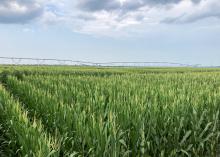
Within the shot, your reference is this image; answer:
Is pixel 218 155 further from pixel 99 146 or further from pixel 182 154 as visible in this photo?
pixel 99 146

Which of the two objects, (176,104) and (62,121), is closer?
(62,121)

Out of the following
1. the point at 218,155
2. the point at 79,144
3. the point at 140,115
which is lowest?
the point at 218,155

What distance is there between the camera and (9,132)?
629cm

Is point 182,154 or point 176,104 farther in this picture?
point 176,104

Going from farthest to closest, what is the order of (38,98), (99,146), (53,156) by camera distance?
(38,98), (99,146), (53,156)

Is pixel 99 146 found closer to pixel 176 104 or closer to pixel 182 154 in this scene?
pixel 182 154

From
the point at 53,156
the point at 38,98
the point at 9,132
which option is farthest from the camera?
the point at 38,98

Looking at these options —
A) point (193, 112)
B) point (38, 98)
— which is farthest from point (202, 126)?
point (38, 98)

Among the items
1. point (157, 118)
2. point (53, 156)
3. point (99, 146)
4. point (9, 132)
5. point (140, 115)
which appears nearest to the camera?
point (53, 156)

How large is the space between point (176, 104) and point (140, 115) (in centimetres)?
139

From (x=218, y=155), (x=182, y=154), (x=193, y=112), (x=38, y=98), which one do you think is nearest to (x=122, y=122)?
(x=182, y=154)

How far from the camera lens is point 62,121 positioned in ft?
19.8

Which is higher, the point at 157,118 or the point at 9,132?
the point at 157,118

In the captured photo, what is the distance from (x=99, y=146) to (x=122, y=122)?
108 centimetres
